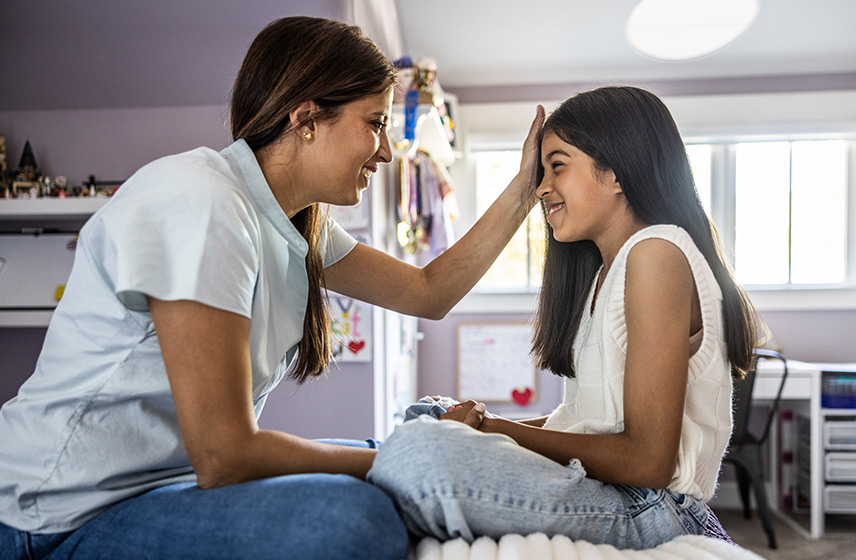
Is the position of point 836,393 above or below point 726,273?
below

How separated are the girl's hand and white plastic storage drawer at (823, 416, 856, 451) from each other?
256 centimetres

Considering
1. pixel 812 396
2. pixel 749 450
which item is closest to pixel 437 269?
pixel 749 450

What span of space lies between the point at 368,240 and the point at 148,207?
4.96 feet

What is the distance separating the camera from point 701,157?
3.78 m

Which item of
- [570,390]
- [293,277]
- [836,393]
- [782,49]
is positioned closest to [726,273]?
[570,390]

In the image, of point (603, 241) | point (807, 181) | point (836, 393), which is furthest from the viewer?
point (807, 181)

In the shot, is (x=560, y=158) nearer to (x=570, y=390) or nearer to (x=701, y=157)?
(x=570, y=390)

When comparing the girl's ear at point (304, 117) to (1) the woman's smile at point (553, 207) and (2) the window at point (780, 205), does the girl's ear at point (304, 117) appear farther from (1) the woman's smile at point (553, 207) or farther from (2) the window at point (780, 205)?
(2) the window at point (780, 205)

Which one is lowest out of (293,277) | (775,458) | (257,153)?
(775,458)

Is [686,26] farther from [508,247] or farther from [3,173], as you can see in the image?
[3,173]

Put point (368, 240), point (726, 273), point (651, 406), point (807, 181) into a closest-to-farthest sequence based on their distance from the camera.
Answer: point (651, 406) < point (726, 273) < point (368, 240) < point (807, 181)

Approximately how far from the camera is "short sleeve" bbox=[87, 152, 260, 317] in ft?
2.55

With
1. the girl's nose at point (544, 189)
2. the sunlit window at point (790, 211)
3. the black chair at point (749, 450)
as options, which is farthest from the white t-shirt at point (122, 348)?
the sunlit window at point (790, 211)

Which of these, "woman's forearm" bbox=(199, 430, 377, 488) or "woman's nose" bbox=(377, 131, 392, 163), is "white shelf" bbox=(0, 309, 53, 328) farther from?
"woman's forearm" bbox=(199, 430, 377, 488)
